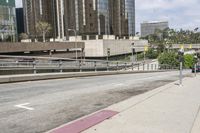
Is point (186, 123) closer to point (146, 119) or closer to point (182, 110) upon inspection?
point (146, 119)

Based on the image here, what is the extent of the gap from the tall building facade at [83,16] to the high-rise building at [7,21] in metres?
34.5

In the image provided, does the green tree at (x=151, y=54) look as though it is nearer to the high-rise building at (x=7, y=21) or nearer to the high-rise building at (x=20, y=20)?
the high-rise building at (x=7, y=21)

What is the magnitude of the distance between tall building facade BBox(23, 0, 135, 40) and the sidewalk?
114 m

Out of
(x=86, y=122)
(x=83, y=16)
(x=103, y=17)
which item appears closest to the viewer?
Answer: (x=86, y=122)

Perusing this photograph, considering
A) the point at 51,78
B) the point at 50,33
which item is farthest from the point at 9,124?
the point at 50,33

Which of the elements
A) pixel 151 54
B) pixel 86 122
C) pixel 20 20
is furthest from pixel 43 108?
pixel 20 20

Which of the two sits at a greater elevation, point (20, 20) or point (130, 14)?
point (130, 14)

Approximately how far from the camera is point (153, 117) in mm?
8258

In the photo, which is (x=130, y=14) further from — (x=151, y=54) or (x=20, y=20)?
(x=20, y=20)

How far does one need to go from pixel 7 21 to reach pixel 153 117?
9199cm

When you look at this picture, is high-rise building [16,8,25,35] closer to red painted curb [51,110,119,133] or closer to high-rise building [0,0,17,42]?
high-rise building [0,0,17,42]

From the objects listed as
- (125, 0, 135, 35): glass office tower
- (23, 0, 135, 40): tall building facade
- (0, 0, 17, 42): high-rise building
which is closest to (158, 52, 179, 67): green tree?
(23, 0, 135, 40): tall building facade

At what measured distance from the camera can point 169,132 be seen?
6.90 meters

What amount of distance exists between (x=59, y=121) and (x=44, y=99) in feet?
9.65
